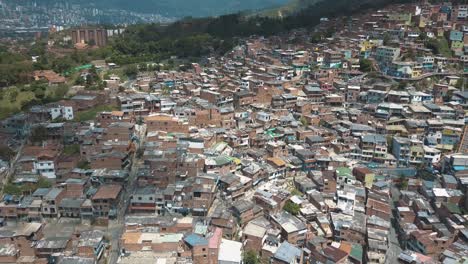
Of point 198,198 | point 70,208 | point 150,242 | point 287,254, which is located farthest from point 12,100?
point 287,254

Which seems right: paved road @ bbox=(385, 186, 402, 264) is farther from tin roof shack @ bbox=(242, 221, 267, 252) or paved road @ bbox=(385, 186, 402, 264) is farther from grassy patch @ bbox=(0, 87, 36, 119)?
grassy patch @ bbox=(0, 87, 36, 119)

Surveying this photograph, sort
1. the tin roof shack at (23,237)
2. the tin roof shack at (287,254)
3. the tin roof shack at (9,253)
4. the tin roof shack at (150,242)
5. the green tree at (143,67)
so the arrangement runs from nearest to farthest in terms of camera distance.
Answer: the tin roof shack at (287,254) < the tin roof shack at (150,242) < the tin roof shack at (9,253) < the tin roof shack at (23,237) < the green tree at (143,67)

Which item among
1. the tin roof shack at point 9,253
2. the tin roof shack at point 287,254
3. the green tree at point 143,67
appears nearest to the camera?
the tin roof shack at point 287,254

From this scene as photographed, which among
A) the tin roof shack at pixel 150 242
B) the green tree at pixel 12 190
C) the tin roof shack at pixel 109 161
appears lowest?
the tin roof shack at pixel 150 242

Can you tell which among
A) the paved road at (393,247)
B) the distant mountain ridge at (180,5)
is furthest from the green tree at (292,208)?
the distant mountain ridge at (180,5)

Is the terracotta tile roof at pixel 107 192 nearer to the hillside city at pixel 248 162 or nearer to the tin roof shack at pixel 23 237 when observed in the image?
the hillside city at pixel 248 162
